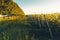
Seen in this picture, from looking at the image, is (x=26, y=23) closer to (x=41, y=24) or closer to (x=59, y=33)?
(x=41, y=24)

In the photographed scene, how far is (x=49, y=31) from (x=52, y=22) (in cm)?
163

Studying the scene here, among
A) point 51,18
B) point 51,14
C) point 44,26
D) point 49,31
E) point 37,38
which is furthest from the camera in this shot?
point 51,14

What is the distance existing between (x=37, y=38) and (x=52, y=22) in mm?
2616

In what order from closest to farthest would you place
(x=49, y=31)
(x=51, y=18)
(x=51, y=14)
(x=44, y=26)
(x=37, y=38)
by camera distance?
(x=37, y=38), (x=49, y=31), (x=44, y=26), (x=51, y=18), (x=51, y=14)

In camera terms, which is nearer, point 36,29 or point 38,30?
point 38,30

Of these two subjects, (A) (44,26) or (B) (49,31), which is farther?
(A) (44,26)

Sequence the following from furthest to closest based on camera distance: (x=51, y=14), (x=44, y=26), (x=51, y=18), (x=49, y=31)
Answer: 1. (x=51, y=14)
2. (x=51, y=18)
3. (x=44, y=26)
4. (x=49, y=31)

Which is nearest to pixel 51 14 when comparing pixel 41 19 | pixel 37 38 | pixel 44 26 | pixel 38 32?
pixel 41 19

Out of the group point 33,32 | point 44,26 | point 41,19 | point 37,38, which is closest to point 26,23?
point 41,19

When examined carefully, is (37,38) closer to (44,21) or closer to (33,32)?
(33,32)

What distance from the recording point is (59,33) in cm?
1191

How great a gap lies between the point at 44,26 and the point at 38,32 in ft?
3.77

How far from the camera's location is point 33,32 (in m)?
12.1

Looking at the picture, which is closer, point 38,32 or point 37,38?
point 37,38
